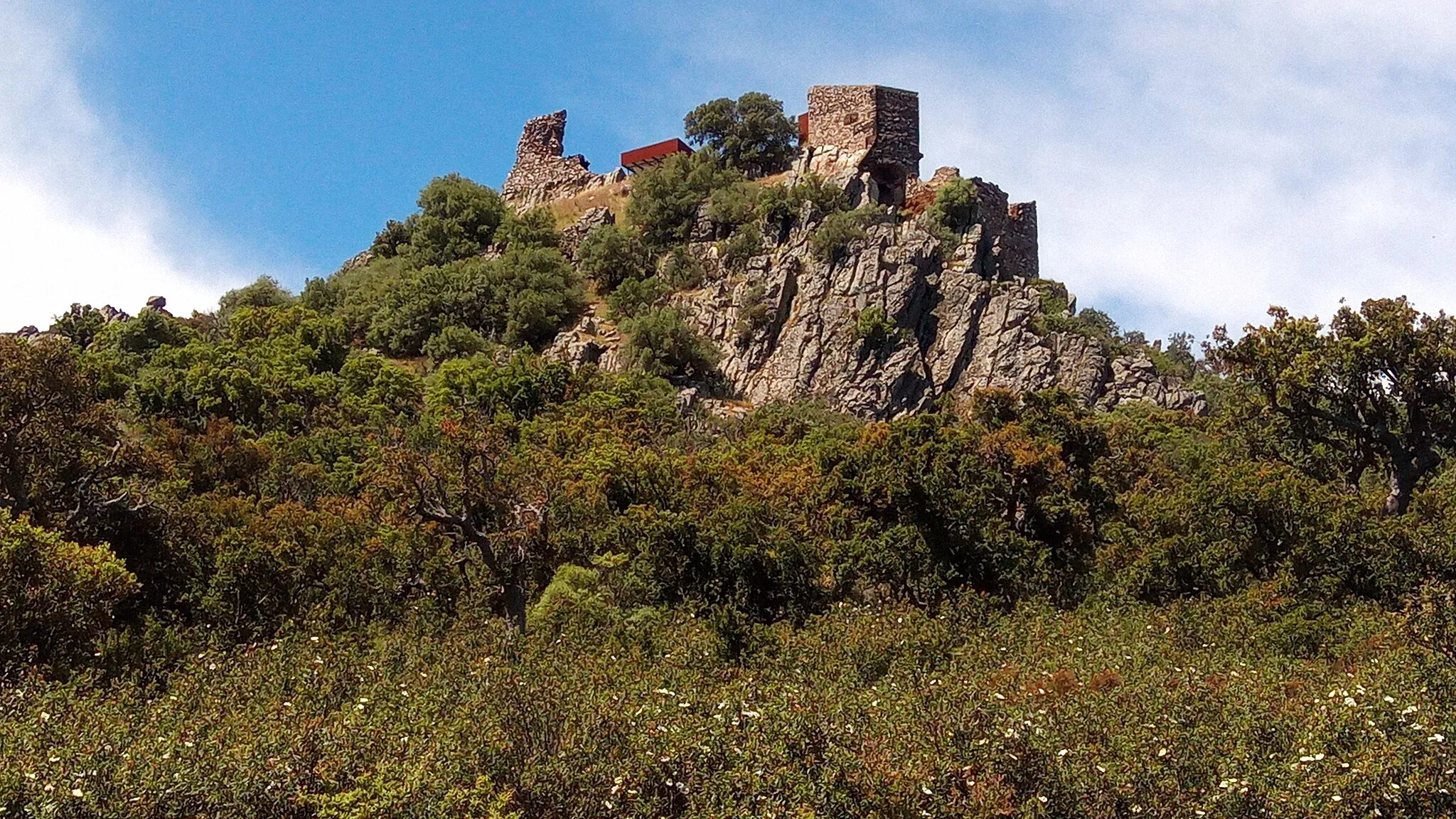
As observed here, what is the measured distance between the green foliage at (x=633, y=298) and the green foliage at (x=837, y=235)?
5.86 meters

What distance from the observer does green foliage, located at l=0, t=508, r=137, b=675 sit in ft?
57.5

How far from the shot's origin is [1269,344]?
2497cm

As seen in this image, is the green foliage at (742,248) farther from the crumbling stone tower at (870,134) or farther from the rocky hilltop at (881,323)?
the crumbling stone tower at (870,134)

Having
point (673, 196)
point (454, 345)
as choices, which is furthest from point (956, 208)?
point (454, 345)

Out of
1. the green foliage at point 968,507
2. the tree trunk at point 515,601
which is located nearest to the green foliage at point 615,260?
the green foliage at point 968,507

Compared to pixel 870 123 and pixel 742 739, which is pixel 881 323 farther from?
pixel 742 739

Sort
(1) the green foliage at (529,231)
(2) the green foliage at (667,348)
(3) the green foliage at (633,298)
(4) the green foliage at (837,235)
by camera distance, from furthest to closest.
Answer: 1. (1) the green foliage at (529,231)
2. (3) the green foliage at (633,298)
3. (4) the green foliage at (837,235)
4. (2) the green foliage at (667,348)

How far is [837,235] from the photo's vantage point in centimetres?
4944

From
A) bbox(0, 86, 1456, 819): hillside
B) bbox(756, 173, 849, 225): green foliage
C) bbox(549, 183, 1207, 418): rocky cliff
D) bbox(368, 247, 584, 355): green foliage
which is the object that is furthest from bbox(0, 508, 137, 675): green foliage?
bbox(756, 173, 849, 225): green foliage

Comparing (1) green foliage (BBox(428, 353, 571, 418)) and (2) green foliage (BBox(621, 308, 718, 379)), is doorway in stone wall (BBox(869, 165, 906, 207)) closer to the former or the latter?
(2) green foliage (BBox(621, 308, 718, 379))

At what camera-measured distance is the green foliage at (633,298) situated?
50844mm

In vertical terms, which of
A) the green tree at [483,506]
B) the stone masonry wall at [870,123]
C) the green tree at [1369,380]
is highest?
the stone masonry wall at [870,123]

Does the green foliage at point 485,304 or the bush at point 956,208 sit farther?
the bush at point 956,208

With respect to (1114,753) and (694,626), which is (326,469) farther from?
(1114,753)
